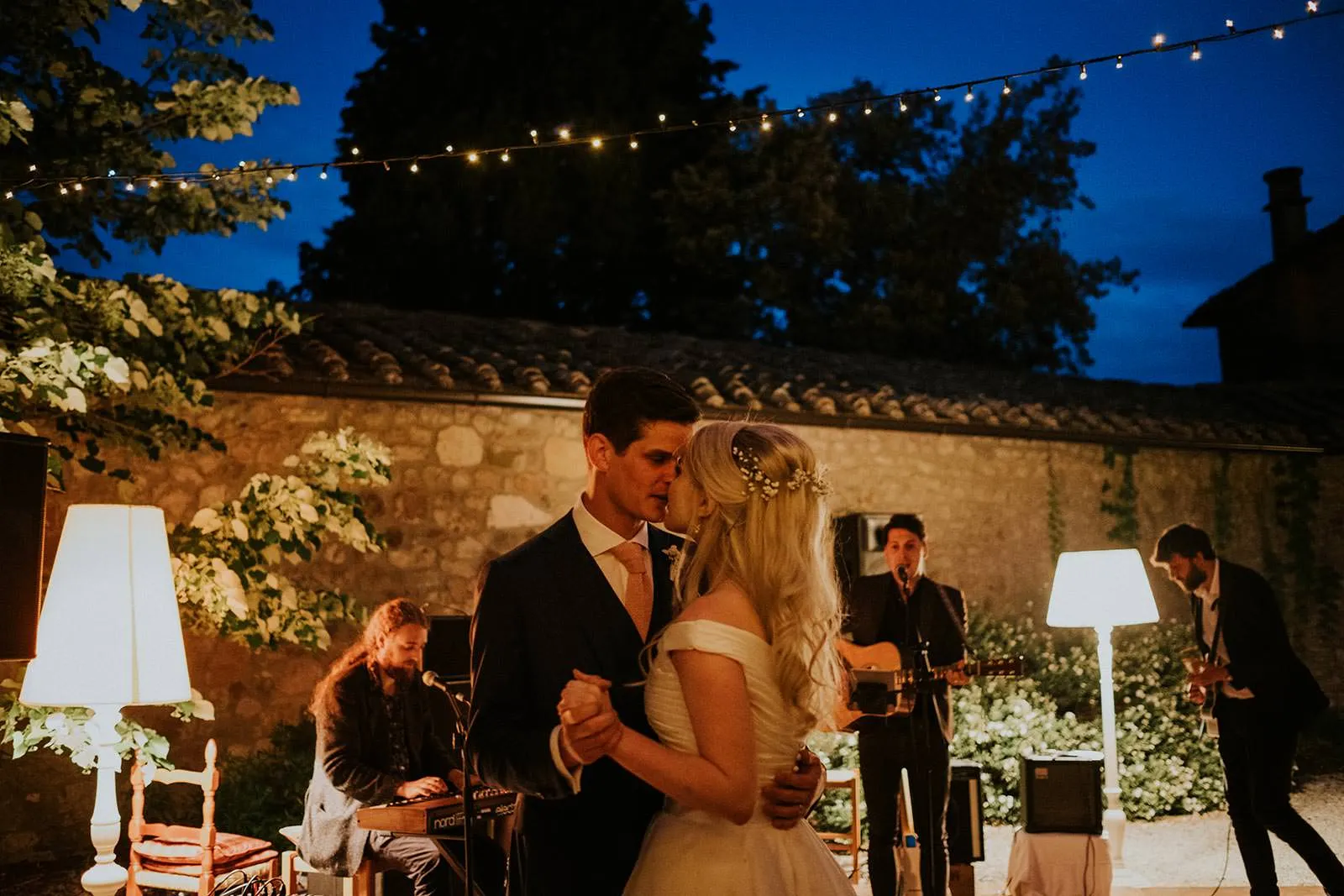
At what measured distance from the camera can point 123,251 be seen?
5.52 m

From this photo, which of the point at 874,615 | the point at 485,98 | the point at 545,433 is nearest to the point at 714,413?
the point at 545,433

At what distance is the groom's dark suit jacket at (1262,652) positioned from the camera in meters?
5.01

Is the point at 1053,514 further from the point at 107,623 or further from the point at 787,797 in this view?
the point at 787,797

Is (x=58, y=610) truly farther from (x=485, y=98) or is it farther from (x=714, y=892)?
(x=485, y=98)

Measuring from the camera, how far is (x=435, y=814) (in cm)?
408

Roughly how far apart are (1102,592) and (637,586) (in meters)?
4.63

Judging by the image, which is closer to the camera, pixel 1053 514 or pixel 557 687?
pixel 557 687

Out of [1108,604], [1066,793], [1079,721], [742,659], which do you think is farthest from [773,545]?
[1079,721]

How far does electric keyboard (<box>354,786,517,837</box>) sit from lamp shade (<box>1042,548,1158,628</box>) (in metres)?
3.32

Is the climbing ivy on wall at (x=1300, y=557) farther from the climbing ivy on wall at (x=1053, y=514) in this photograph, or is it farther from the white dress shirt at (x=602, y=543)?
the white dress shirt at (x=602, y=543)

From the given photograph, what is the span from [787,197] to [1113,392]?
565 centimetres

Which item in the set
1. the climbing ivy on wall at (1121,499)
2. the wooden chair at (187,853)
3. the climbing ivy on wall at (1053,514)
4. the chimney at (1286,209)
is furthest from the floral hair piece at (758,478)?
the chimney at (1286,209)

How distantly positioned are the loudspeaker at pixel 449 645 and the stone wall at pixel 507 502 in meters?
2.14

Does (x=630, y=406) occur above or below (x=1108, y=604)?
above
